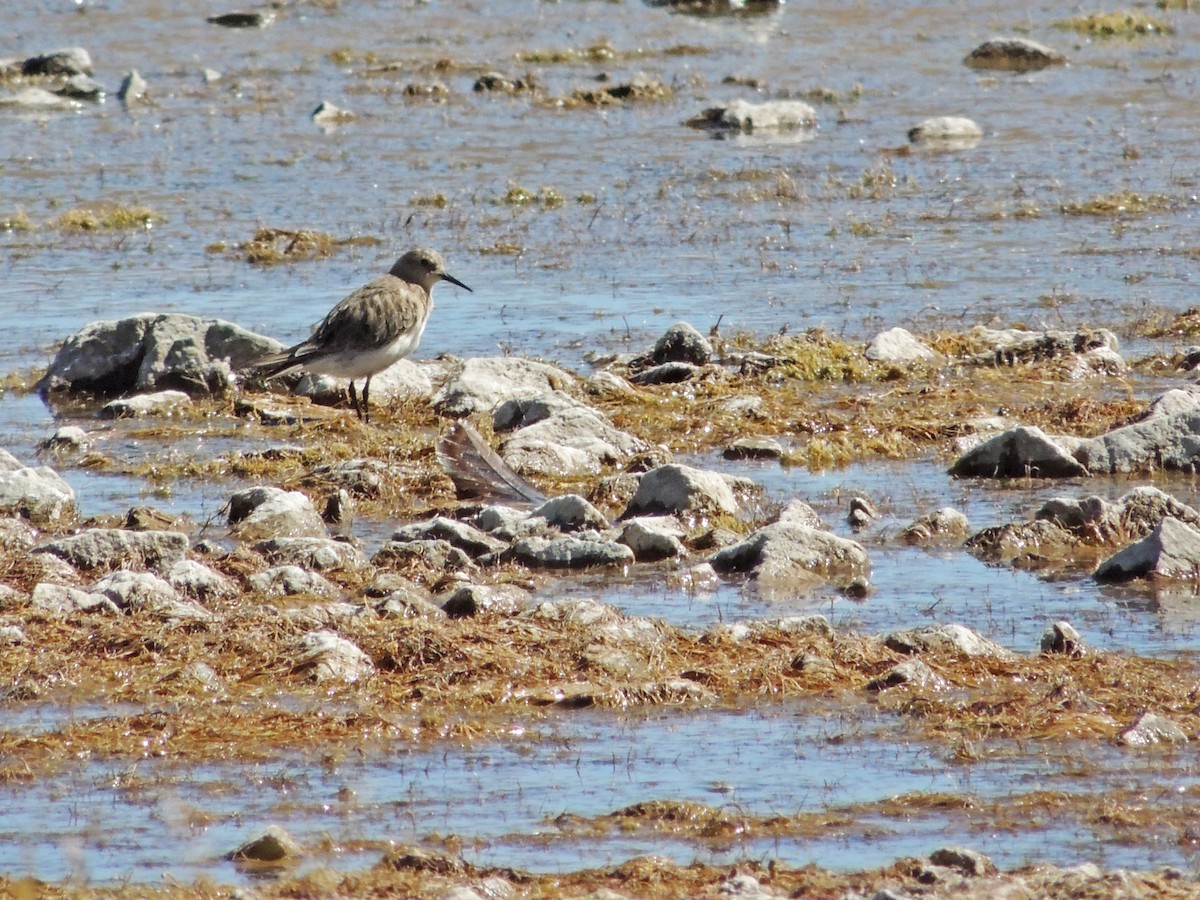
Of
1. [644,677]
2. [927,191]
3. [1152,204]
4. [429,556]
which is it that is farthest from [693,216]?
[644,677]

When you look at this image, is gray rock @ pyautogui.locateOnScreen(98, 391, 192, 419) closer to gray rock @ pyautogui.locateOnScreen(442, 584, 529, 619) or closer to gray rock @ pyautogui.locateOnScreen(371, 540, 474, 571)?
gray rock @ pyautogui.locateOnScreen(371, 540, 474, 571)

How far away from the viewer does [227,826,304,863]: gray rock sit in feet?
20.9

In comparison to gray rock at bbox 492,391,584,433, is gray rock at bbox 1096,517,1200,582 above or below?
above

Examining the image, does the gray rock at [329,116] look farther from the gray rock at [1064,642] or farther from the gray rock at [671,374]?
the gray rock at [1064,642]

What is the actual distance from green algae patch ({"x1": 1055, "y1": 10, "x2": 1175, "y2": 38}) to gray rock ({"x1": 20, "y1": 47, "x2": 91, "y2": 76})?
15.6 metres

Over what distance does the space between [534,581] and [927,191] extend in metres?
12.8

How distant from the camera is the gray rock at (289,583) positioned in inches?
368

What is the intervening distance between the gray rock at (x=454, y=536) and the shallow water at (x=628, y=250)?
0.64 metres

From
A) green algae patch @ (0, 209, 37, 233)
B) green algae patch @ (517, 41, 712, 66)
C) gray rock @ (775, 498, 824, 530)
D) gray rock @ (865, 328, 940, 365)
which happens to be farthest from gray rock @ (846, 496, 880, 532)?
green algae patch @ (517, 41, 712, 66)

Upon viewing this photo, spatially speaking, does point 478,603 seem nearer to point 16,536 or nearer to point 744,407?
point 16,536

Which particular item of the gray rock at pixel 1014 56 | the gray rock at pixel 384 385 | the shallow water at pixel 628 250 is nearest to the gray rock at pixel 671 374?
the shallow water at pixel 628 250

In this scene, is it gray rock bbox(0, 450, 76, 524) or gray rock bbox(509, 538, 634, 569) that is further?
gray rock bbox(0, 450, 76, 524)

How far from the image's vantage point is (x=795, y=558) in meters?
9.76

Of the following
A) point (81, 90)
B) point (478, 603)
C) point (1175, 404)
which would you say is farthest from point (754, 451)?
point (81, 90)
